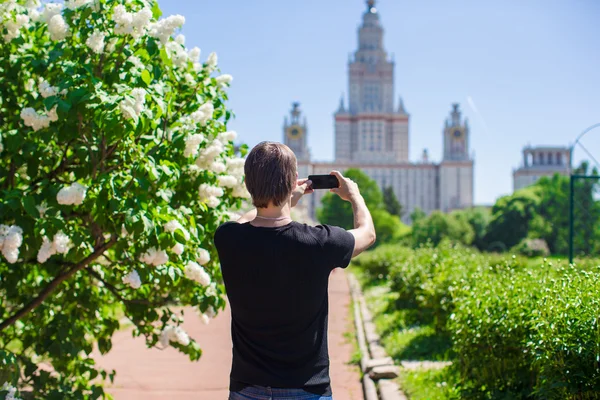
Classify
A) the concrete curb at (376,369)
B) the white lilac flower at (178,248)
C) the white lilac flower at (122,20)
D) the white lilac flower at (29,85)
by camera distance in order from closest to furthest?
the white lilac flower at (178,248), the white lilac flower at (122,20), the white lilac flower at (29,85), the concrete curb at (376,369)

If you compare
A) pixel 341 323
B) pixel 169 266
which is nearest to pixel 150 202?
pixel 169 266

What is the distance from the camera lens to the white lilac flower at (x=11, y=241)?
373 cm

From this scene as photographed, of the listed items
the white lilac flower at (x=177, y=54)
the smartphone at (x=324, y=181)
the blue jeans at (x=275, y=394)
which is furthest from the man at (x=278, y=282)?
the white lilac flower at (x=177, y=54)

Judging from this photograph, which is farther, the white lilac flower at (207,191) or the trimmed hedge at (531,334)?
the white lilac flower at (207,191)

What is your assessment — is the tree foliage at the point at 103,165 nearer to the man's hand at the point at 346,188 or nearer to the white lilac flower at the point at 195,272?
the white lilac flower at the point at 195,272

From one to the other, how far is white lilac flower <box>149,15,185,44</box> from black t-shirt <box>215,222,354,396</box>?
7.81 ft

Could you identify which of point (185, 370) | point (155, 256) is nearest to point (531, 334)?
point (155, 256)

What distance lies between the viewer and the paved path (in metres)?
6.63

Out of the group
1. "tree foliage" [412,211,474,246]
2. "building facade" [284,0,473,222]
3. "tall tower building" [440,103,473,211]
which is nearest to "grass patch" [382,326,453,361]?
"tree foliage" [412,211,474,246]

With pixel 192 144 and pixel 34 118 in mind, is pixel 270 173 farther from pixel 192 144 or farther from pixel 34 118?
pixel 34 118

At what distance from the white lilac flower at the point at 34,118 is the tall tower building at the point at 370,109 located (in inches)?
4657

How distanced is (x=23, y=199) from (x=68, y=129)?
1.75 ft

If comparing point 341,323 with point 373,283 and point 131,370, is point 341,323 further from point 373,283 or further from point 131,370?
point 373,283

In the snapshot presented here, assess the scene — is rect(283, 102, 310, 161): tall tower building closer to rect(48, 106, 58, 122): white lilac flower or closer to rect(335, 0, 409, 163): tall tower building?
rect(335, 0, 409, 163): tall tower building
